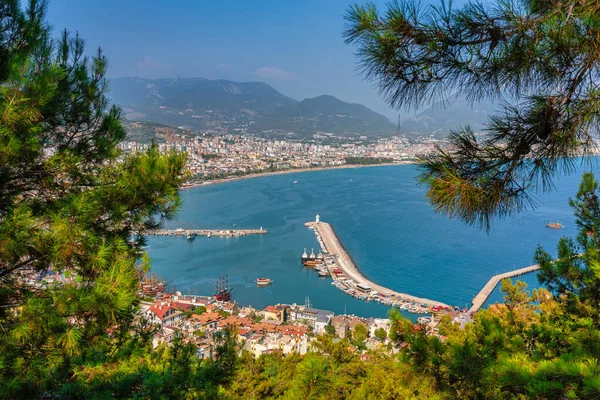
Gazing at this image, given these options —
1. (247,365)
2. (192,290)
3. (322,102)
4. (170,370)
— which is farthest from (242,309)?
(322,102)

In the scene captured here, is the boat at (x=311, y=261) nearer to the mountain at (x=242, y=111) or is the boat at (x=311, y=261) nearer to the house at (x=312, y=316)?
the house at (x=312, y=316)

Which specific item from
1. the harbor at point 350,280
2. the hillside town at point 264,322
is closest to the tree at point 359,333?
the hillside town at point 264,322

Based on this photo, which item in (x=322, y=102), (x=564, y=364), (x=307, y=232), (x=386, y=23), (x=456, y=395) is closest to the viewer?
(x=564, y=364)

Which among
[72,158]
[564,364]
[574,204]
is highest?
[72,158]

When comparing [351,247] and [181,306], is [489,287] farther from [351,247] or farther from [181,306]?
[181,306]

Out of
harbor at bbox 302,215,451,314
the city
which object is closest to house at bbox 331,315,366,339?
harbor at bbox 302,215,451,314

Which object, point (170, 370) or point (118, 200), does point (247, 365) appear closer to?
point (170, 370)

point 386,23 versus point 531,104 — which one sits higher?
point 386,23
